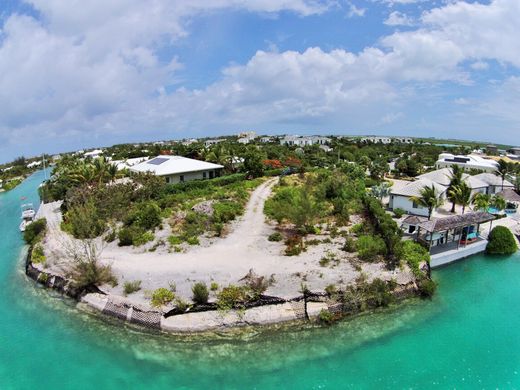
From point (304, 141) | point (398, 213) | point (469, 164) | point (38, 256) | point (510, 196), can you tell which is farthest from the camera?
point (304, 141)

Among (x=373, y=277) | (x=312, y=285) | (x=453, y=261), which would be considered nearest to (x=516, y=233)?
(x=453, y=261)

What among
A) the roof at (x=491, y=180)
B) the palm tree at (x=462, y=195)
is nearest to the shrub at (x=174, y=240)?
the palm tree at (x=462, y=195)

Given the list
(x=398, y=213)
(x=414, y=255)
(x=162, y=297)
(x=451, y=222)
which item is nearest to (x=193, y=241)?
(x=162, y=297)

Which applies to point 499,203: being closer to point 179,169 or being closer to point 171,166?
point 179,169

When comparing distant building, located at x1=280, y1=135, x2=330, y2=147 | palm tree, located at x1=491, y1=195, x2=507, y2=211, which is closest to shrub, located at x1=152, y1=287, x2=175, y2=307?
palm tree, located at x1=491, y1=195, x2=507, y2=211

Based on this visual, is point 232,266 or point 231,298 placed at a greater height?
point 232,266

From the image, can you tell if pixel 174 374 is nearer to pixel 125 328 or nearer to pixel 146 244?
pixel 125 328

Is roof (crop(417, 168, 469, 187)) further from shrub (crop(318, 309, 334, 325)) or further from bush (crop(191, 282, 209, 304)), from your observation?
bush (crop(191, 282, 209, 304))
